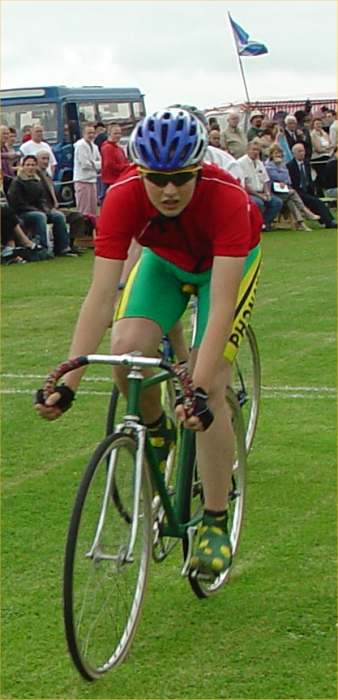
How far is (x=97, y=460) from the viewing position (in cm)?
459

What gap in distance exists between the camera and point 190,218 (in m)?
5.17

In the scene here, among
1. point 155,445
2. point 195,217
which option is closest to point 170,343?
point 155,445

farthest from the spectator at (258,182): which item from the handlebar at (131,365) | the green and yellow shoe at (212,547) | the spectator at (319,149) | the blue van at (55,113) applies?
the handlebar at (131,365)

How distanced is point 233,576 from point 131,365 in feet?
5.22

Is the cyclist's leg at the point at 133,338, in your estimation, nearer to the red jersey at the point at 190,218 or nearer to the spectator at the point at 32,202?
the red jersey at the point at 190,218

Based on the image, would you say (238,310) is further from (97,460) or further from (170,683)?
(170,683)

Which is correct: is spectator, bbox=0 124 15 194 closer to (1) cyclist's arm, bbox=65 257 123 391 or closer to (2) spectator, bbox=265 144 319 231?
(2) spectator, bbox=265 144 319 231

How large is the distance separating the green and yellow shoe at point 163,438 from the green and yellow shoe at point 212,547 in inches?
20.3

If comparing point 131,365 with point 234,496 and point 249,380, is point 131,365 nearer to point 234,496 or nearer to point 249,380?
point 234,496

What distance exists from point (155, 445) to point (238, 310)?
903 millimetres

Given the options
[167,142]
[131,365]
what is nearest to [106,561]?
[131,365]

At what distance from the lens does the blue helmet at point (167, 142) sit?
15.9 ft

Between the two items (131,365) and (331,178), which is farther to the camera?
(331,178)

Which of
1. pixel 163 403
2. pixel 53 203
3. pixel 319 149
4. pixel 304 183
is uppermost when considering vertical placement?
pixel 163 403
